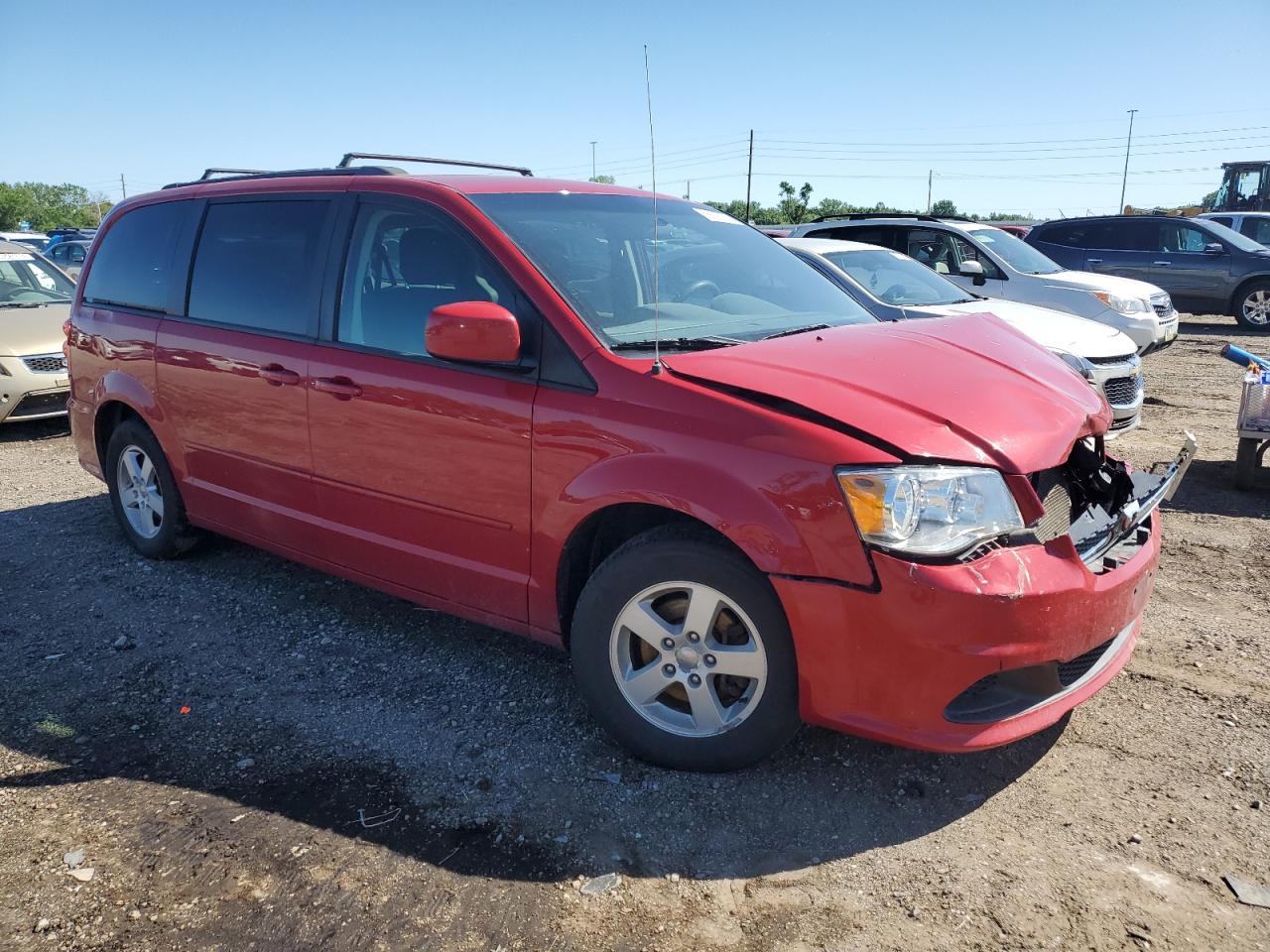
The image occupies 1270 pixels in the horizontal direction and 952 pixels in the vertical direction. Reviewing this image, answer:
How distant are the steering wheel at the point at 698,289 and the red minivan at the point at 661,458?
1 centimetres

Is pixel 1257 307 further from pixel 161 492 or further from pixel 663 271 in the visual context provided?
pixel 161 492

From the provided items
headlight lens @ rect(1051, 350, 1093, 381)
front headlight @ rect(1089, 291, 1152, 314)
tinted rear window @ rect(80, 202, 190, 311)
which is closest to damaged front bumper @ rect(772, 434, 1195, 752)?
tinted rear window @ rect(80, 202, 190, 311)

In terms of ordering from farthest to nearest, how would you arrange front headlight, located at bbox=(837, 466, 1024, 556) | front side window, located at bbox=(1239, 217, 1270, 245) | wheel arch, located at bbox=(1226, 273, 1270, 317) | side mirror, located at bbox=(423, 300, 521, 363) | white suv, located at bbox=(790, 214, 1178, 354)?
front side window, located at bbox=(1239, 217, 1270, 245), wheel arch, located at bbox=(1226, 273, 1270, 317), white suv, located at bbox=(790, 214, 1178, 354), side mirror, located at bbox=(423, 300, 521, 363), front headlight, located at bbox=(837, 466, 1024, 556)

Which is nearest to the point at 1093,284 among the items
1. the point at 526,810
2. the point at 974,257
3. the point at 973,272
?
the point at 974,257

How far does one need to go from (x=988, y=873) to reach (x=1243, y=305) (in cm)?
1584

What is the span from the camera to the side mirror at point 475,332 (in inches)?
124

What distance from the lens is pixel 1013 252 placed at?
440 inches

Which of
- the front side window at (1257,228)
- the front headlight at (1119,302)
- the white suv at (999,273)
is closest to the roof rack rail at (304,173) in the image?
the white suv at (999,273)

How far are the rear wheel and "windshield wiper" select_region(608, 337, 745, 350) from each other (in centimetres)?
1527

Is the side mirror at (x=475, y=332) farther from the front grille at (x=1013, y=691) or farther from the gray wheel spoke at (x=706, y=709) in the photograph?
the front grille at (x=1013, y=691)

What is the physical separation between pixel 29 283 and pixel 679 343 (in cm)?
896

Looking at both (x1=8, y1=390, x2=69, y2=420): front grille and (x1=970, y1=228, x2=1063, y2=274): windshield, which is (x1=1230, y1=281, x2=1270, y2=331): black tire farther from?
(x1=8, y1=390, x2=69, y2=420): front grille

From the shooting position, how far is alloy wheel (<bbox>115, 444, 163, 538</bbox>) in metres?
5.07

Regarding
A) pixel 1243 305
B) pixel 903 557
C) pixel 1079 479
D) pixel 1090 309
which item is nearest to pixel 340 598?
pixel 903 557
